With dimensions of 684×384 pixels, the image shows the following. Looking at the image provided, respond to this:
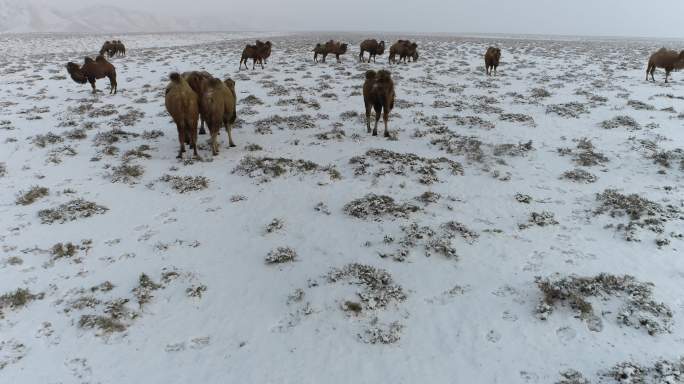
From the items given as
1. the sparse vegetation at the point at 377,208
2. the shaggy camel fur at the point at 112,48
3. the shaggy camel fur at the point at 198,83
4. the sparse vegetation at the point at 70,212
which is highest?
the shaggy camel fur at the point at 112,48

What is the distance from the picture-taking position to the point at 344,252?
6.26 metres

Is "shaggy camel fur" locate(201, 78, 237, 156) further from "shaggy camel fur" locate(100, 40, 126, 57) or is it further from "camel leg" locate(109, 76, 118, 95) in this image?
"shaggy camel fur" locate(100, 40, 126, 57)

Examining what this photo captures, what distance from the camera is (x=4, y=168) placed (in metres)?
9.16

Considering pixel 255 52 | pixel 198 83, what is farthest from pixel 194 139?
pixel 255 52

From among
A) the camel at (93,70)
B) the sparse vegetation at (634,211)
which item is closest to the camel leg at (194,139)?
the sparse vegetation at (634,211)

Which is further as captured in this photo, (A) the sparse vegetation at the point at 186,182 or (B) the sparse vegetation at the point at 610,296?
(A) the sparse vegetation at the point at 186,182

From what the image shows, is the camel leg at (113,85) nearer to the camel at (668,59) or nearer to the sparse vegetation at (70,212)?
the sparse vegetation at (70,212)

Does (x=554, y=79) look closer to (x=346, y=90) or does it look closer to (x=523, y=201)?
(x=346, y=90)

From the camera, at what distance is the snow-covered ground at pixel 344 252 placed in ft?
14.3

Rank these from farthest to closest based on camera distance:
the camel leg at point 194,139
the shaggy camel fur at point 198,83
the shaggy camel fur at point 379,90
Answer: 1. the shaggy camel fur at point 379,90
2. the shaggy camel fur at point 198,83
3. the camel leg at point 194,139

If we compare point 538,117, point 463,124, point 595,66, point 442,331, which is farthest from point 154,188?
point 595,66

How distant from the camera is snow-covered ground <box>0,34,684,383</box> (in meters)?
4.36

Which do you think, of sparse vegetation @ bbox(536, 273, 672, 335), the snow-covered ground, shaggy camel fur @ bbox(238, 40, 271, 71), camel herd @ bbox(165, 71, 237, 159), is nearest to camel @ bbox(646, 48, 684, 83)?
the snow-covered ground

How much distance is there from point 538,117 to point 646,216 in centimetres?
740
